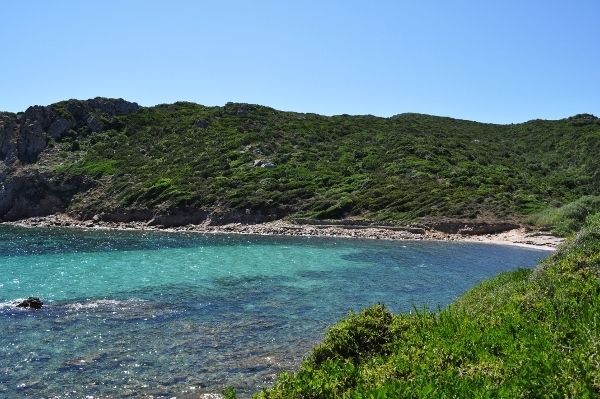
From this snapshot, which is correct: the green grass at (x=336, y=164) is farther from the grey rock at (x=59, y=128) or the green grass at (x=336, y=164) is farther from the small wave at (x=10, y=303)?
the small wave at (x=10, y=303)

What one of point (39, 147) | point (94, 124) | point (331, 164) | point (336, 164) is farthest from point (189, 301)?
point (94, 124)

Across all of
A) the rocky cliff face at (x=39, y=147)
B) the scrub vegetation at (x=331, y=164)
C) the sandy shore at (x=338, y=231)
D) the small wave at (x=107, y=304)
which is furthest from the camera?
the rocky cliff face at (x=39, y=147)

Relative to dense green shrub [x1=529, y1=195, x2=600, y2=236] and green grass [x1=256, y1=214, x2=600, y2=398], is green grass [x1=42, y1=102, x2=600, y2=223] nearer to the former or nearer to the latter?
dense green shrub [x1=529, y1=195, x2=600, y2=236]

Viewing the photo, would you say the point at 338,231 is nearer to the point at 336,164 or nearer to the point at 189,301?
the point at 336,164

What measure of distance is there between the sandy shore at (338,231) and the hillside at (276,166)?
1.94 metres

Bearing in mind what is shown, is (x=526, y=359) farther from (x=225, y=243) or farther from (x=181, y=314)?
(x=225, y=243)

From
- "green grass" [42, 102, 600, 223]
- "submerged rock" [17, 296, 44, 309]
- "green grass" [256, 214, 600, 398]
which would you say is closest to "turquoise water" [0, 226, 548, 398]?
"submerged rock" [17, 296, 44, 309]

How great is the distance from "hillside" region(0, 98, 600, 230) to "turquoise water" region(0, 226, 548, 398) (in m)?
16.9

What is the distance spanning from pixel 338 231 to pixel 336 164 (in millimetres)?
23216

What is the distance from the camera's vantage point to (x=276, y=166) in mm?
79875

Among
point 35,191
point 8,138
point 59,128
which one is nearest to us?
point 35,191

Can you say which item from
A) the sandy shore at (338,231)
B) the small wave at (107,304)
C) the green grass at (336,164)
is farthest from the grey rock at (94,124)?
the small wave at (107,304)

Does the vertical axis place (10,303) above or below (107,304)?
below

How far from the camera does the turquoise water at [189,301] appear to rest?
1365cm
